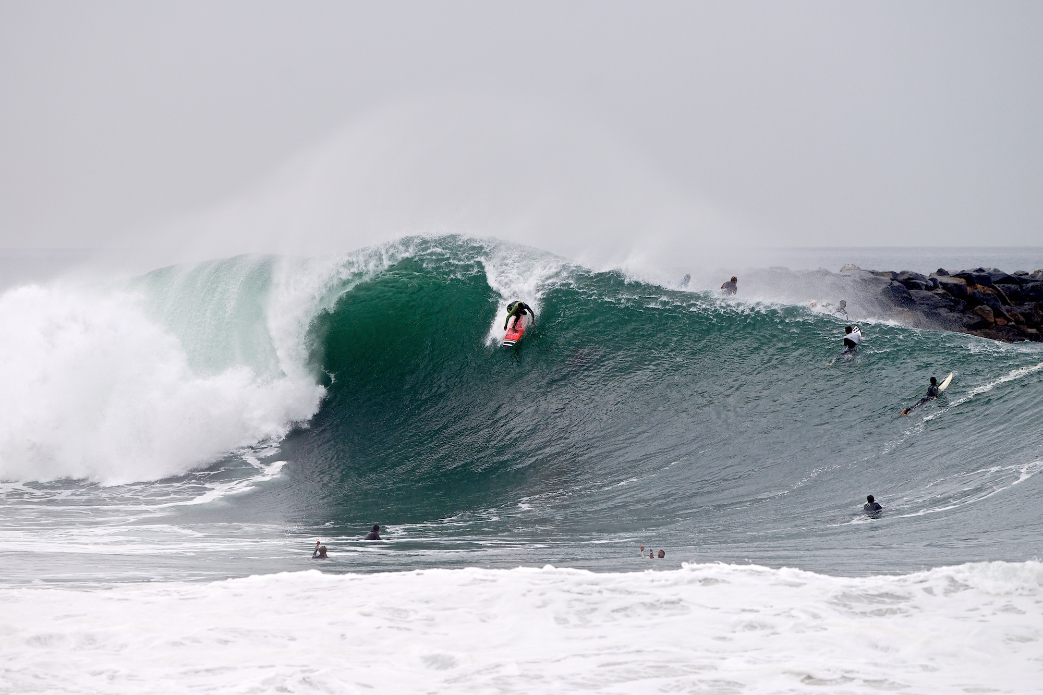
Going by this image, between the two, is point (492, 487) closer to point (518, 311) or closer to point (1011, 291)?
point (518, 311)

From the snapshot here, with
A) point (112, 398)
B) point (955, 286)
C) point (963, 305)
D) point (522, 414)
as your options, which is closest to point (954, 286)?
point (955, 286)

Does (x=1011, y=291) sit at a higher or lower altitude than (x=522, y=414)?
higher

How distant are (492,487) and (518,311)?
5.56m

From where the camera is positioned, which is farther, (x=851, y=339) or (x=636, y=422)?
(x=851, y=339)

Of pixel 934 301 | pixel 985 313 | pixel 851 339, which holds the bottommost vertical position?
pixel 851 339

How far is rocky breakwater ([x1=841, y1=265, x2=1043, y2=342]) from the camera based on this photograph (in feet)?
82.5

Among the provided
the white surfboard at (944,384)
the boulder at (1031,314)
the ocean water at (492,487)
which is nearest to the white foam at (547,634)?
the ocean water at (492,487)

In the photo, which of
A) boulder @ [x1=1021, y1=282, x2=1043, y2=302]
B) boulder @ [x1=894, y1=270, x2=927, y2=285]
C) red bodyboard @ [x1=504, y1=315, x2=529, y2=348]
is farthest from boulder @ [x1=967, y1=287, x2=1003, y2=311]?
red bodyboard @ [x1=504, y1=315, x2=529, y2=348]

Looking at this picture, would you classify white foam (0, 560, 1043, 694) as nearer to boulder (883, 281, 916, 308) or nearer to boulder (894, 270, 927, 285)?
boulder (883, 281, 916, 308)

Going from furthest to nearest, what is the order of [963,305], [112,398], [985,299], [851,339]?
[985,299]
[963,305]
[851,339]
[112,398]

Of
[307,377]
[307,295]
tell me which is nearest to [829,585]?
Result: [307,377]

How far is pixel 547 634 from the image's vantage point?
645 cm

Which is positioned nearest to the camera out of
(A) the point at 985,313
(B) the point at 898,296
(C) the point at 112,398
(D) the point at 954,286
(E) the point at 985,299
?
(C) the point at 112,398

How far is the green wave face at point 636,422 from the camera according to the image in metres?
11.2
